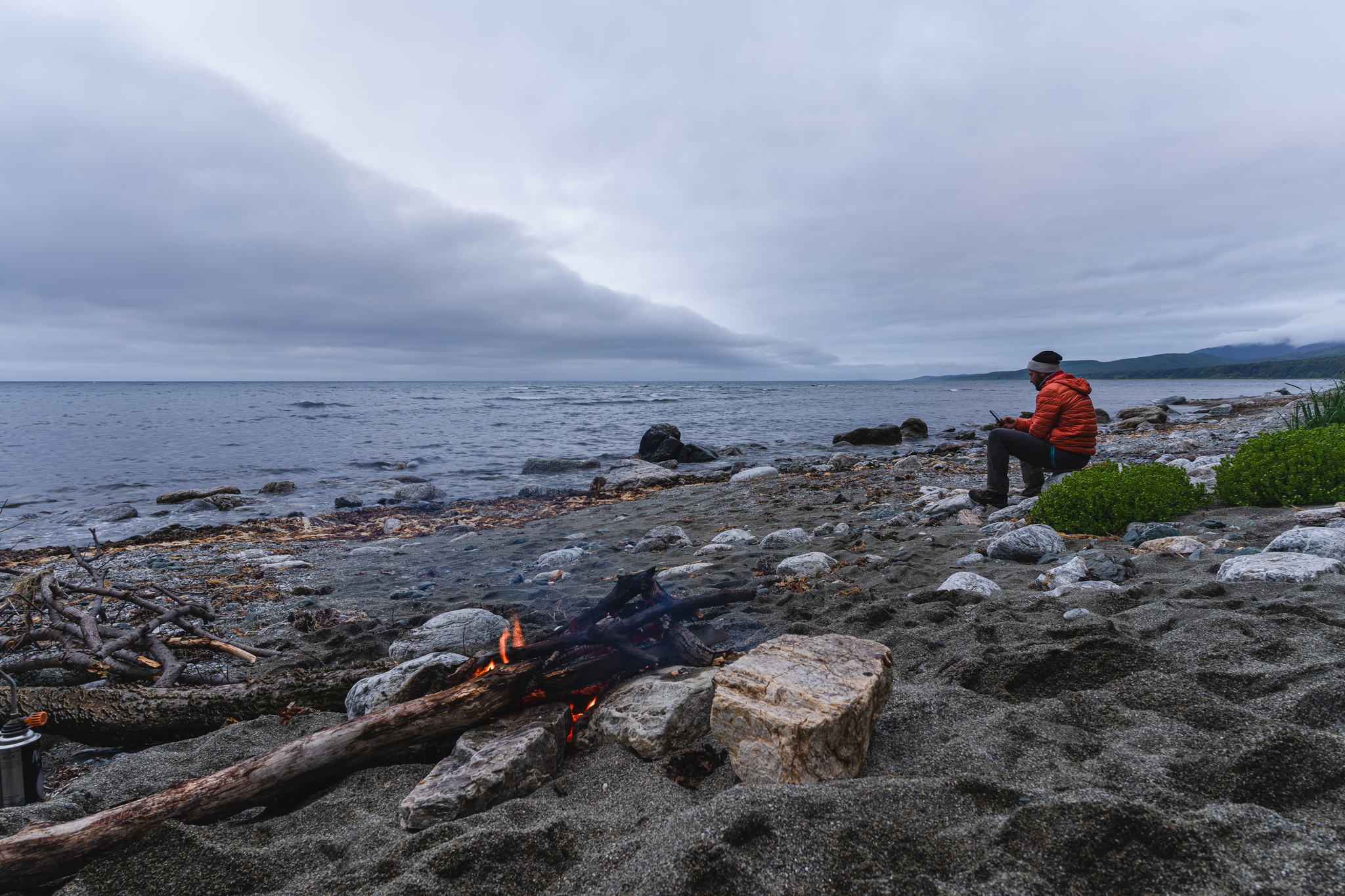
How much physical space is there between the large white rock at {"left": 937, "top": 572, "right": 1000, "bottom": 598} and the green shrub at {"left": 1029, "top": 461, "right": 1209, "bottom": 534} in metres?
2.29

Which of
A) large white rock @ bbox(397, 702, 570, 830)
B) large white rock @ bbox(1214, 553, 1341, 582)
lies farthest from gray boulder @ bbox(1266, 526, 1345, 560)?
large white rock @ bbox(397, 702, 570, 830)

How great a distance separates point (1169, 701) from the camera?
8.23 feet

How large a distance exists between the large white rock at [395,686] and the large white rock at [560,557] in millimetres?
3580

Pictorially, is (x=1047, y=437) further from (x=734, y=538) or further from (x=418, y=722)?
(x=418, y=722)

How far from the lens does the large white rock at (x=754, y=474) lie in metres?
14.0

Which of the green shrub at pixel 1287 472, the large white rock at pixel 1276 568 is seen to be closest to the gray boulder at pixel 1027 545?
the large white rock at pixel 1276 568

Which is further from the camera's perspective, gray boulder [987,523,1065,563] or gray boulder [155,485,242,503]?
gray boulder [155,485,242,503]

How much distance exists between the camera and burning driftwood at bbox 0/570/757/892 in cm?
210

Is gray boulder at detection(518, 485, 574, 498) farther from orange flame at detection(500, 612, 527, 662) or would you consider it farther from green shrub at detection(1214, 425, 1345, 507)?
green shrub at detection(1214, 425, 1345, 507)

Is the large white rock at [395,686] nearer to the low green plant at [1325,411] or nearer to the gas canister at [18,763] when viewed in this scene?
the gas canister at [18,763]

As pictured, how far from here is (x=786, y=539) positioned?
7.14m

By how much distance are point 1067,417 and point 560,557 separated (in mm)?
7186

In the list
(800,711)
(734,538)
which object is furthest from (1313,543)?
(734,538)

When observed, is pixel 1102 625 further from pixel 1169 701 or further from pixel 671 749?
pixel 671 749
